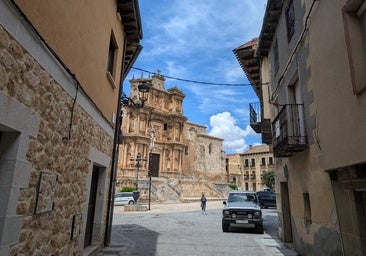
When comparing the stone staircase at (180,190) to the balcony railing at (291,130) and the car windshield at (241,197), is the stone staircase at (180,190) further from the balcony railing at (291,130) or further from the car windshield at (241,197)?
the balcony railing at (291,130)

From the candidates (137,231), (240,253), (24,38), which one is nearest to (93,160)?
(24,38)

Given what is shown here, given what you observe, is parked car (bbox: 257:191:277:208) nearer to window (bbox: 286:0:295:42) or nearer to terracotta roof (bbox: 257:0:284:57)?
terracotta roof (bbox: 257:0:284:57)

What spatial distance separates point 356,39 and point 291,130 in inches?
141

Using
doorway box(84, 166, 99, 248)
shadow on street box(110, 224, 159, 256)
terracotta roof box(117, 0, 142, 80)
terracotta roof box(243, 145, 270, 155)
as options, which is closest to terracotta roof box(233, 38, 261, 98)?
terracotta roof box(117, 0, 142, 80)

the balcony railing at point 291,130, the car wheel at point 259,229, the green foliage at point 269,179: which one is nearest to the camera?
the balcony railing at point 291,130

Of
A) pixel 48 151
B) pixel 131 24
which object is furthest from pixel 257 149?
pixel 48 151

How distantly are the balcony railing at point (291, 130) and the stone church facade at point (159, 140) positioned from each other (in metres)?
28.3

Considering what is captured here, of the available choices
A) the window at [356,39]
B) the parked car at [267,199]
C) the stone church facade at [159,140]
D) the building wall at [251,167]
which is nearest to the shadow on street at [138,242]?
the window at [356,39]

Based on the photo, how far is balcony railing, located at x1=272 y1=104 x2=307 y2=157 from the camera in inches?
266

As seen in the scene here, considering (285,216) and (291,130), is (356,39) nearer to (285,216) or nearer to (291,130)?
(291,130)

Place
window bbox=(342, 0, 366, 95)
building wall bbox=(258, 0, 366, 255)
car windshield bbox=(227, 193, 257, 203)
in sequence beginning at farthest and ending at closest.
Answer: car windshield bbox=(227, 193, 257, 203) → building wall bbox=(258, 0, 366, 255) → window bbox=(342, 0, 366, 95)

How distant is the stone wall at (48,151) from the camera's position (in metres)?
2.93

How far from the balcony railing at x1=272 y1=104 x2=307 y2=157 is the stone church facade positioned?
2830cm

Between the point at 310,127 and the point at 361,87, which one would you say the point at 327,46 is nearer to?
the point at 361,87
